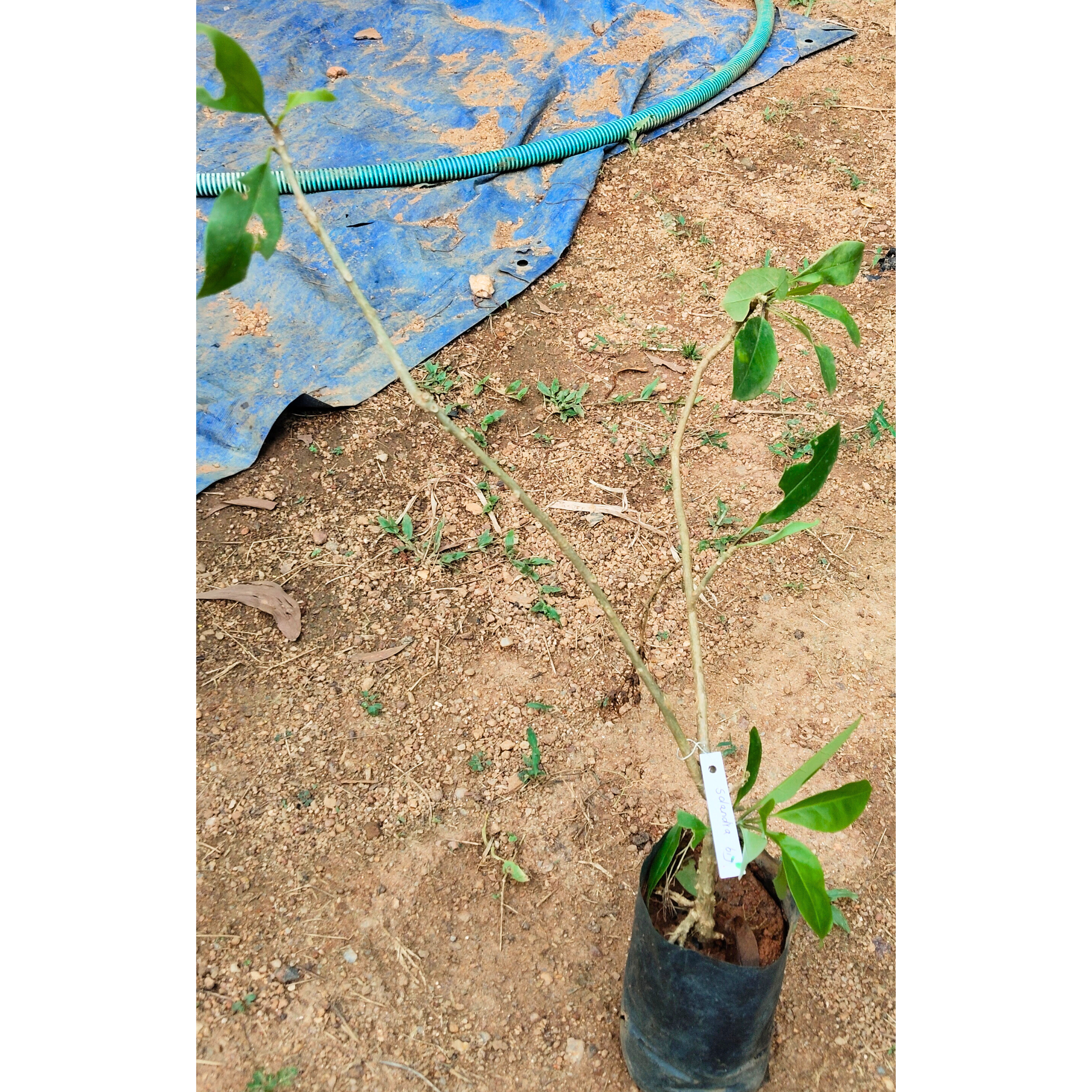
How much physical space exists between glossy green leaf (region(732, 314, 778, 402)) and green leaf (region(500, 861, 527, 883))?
1063 millimetres

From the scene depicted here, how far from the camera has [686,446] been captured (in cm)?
256

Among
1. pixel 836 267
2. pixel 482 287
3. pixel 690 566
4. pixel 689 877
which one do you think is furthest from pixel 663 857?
pixel 482 287

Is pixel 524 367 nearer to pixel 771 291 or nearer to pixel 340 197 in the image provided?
pixel 340 197

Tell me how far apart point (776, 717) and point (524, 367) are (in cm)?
142

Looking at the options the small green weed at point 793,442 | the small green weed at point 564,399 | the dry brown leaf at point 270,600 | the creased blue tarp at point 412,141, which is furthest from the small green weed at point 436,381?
the small green weed at point 793,442

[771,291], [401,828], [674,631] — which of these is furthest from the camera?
[674,631]

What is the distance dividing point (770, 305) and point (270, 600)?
1525 mm

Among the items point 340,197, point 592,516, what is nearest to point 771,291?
point 592,516

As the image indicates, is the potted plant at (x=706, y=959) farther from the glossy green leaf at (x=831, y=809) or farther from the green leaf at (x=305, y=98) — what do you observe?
the green leaf at (x=305, y=98)

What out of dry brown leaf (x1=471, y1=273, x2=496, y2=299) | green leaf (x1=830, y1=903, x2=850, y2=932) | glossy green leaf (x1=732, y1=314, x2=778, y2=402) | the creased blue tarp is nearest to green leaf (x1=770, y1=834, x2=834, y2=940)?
glossy green leaf (x1=732, y1=314, x2=778, y2=402)

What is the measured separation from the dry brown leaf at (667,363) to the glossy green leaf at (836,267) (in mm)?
1723

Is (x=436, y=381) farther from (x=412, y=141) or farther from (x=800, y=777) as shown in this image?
(x=800, y=777)

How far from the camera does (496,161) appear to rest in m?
3.36

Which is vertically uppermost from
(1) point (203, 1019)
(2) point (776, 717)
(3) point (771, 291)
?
(3) point (771, 291)
